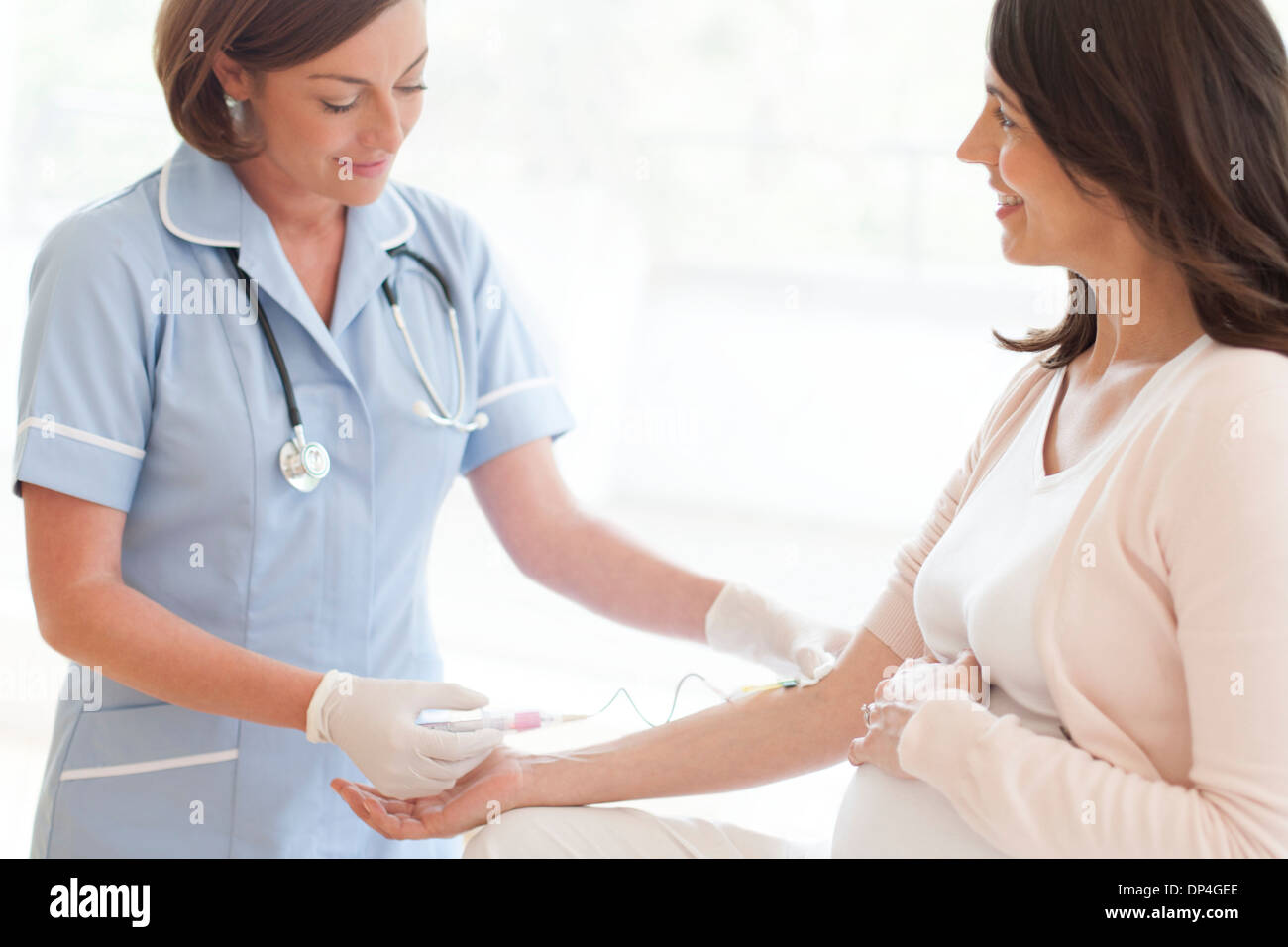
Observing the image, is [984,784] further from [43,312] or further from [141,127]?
[141,127]

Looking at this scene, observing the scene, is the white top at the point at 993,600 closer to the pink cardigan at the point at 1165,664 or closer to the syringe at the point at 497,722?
the pink cardigan at the point at 1165,664

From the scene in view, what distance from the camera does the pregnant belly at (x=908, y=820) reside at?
1.05 m

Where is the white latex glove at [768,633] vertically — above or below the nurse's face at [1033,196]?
below

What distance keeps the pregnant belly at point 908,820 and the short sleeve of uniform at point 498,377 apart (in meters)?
0.71

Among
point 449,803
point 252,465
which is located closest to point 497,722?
point 449,803

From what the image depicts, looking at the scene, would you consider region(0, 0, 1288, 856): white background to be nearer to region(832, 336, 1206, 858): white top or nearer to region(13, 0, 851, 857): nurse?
region(13, 0, 851, 857): nurse

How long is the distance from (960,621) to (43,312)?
1048 mm

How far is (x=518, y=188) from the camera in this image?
4992 millimetres

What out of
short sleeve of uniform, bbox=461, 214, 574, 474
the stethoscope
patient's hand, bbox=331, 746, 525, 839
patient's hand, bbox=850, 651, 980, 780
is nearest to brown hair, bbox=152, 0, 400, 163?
the stethoscope

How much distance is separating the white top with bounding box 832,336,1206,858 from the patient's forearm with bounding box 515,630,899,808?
0.49 ft

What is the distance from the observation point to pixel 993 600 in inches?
41.7

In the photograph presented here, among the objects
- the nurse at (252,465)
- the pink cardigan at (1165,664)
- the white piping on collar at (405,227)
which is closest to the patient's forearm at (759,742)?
the nurse at (252,465)

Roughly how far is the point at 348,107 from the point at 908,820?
101 centimetres

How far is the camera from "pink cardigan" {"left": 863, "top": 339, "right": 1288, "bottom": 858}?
883mm
